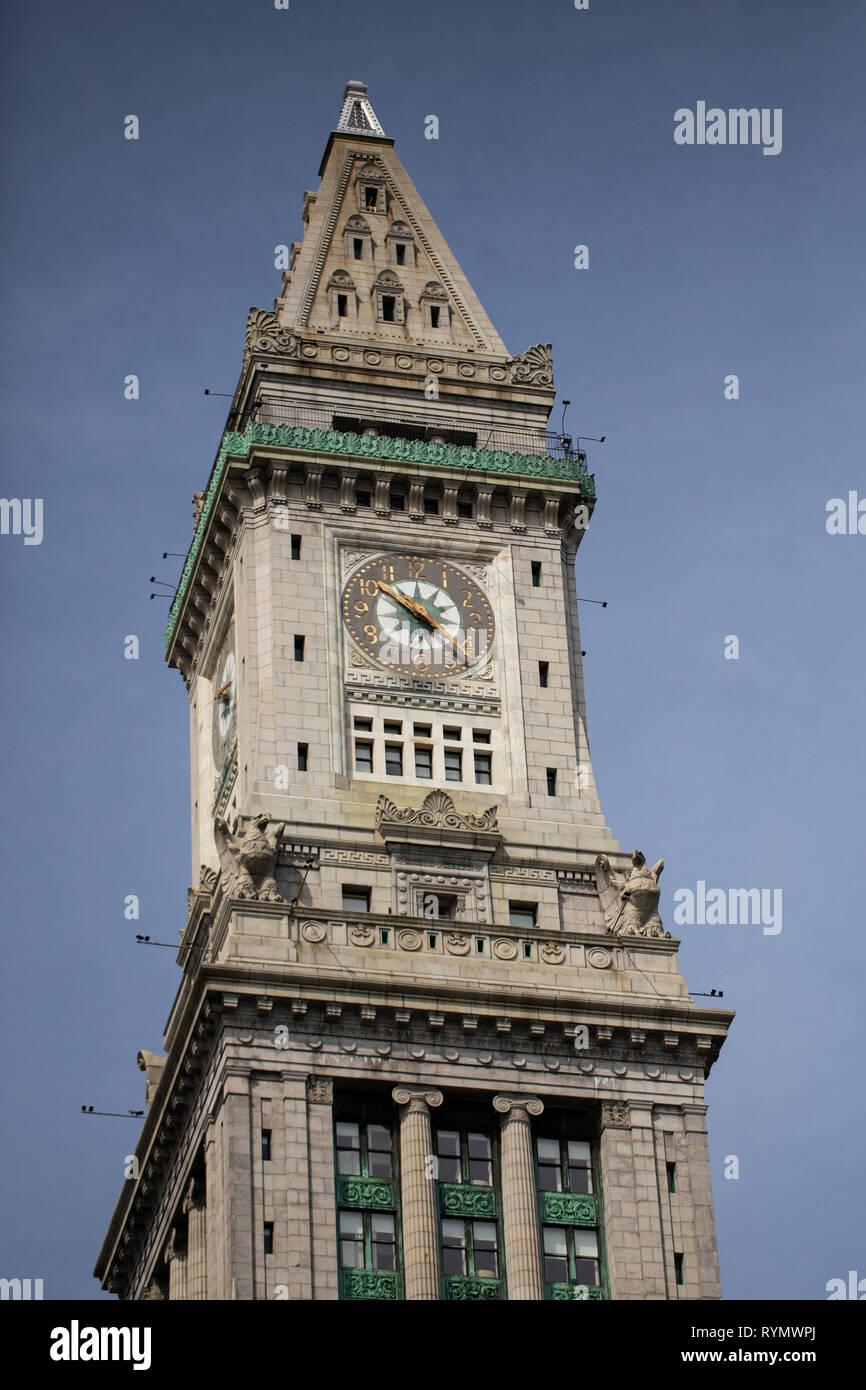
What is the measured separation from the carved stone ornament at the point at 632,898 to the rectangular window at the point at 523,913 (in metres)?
2.32

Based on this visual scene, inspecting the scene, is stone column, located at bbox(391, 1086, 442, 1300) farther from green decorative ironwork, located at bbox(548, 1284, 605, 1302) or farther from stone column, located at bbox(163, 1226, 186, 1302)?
stone column, located at bbox(163, 1226, 186, 1302)

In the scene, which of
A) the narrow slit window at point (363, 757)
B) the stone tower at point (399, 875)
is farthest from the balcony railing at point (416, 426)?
the narrow slit window at point (363, 757)

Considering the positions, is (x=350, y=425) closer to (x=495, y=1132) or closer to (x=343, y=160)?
(x=343, y=160)

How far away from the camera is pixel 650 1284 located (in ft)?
306

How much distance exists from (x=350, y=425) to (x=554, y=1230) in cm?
3296

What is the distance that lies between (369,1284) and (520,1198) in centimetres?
573

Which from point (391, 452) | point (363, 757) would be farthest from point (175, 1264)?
point (391, 452)

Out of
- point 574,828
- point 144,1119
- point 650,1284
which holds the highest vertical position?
point 574,828

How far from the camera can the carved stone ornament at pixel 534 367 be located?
384ft

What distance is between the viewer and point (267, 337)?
11556cm

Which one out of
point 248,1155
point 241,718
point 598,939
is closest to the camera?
point 248,1155

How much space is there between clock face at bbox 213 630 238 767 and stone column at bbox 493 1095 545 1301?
805 inches
